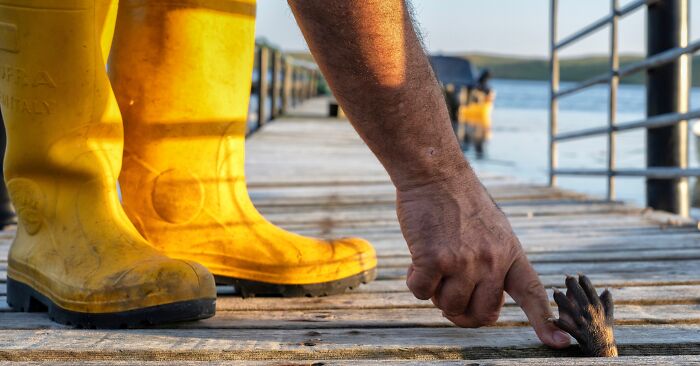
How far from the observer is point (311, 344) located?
43.1 inches

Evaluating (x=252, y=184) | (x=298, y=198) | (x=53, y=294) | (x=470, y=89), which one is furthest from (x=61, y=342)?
(x=470, y=89)

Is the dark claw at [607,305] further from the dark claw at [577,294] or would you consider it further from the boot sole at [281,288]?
the boot sole at [281,288]

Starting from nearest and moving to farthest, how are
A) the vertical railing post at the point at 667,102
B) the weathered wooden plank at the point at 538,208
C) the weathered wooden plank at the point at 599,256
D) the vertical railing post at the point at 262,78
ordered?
the weathered wooden plank at the point at 599,256, the weathered wooden plank at the point at 538,208, the vertical railing post at the point at 667,102, the vertical railing post at the point at 262,78

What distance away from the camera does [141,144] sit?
142 cm

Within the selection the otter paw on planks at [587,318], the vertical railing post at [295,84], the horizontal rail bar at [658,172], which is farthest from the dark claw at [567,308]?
the vertical railing post at [295,84]

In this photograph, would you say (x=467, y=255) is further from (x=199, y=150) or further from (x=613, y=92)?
(x=613, y=92)

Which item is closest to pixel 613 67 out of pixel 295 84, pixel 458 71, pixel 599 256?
pixel 599 256

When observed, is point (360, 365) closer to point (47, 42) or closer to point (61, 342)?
point (61, 342)

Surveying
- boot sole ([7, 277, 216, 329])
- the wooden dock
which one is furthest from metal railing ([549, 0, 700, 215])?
boot sole ([7, 277, 216, 329])

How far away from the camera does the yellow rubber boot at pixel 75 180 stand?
121cm

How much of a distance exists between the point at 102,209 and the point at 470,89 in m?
19.1

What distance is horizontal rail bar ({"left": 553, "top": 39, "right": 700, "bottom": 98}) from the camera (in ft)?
8.64

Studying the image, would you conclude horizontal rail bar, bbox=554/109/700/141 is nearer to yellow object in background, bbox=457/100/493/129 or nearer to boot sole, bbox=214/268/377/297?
boot sole, bbox=214/268/377/297

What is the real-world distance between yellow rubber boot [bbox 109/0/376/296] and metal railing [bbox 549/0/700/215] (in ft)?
4.79
